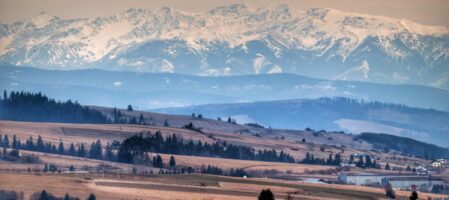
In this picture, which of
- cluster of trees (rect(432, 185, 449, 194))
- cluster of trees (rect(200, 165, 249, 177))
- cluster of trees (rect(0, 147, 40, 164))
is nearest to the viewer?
cluster of trees (rect(0, 147, 40, 164))

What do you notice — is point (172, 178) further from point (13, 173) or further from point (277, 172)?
point (277, 172)

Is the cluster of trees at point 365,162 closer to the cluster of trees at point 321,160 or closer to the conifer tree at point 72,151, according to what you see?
the cluster of trees at point 321,160

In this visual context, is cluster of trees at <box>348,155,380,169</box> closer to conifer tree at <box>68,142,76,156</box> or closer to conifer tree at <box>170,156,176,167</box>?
conifer tree at <box>170,156,176,167</box>

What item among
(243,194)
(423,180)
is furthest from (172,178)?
(423,180)

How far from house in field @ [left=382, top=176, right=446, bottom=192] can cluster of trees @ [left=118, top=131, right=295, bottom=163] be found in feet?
64.8

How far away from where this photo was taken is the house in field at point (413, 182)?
157750mm

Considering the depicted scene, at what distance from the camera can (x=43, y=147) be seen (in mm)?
162875

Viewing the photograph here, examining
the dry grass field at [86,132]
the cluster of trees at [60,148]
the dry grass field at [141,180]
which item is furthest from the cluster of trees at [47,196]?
the dry grass field at [86,132]

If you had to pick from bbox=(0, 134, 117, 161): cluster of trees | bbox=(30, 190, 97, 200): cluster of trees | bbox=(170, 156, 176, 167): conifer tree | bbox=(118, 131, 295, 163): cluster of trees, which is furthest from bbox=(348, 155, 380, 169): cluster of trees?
bbox=(30, 190, 97, 200): cluster of trees

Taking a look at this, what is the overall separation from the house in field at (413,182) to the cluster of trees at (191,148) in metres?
19.7

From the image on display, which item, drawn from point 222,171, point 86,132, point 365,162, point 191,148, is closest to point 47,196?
point 222,171

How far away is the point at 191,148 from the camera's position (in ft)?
585

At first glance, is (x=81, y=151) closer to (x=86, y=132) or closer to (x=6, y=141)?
(x=6, y=141)

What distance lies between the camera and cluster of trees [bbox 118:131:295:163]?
547 ft
